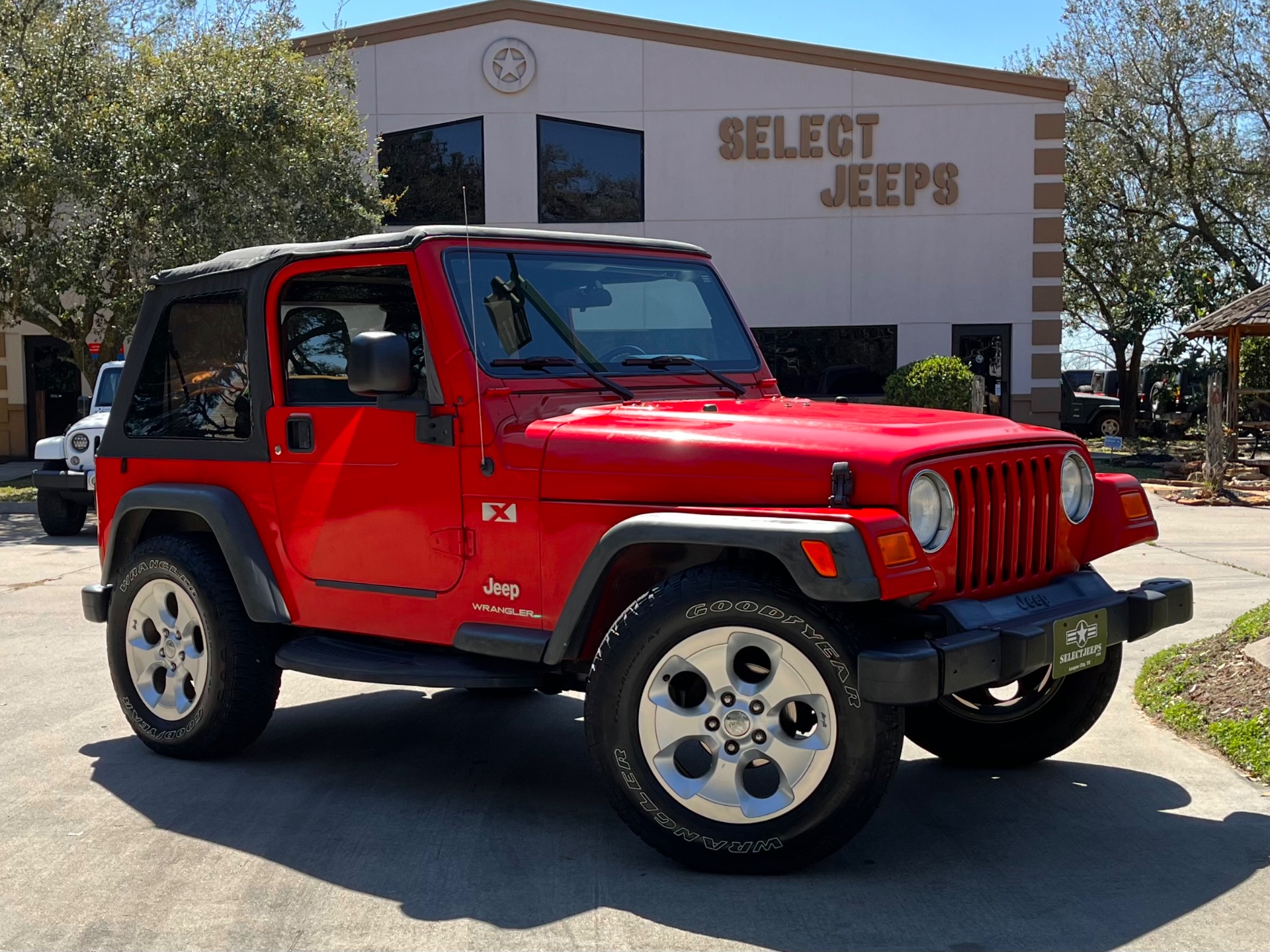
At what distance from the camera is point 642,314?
17.9ft

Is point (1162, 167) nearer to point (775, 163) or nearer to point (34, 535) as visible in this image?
point (775, 163)

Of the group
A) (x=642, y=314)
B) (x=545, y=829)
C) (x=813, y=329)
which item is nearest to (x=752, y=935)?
(x=545, y=829)

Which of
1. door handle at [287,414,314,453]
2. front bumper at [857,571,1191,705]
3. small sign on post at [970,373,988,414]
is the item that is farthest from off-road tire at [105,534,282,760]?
small sign on post at [970,373,988,414]

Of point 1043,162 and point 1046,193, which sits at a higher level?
point 1043,162

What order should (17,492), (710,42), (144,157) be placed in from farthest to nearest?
1. (710,42)
2. (17,492)
3. (144,157)

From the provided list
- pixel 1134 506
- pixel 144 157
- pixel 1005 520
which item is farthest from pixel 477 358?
pixel 144 157

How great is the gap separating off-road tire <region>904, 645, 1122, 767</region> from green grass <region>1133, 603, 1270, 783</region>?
0.61 meters

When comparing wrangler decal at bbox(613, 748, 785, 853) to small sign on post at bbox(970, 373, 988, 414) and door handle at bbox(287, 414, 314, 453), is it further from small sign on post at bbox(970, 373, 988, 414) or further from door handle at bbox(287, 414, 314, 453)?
small sign on post at bbox(970, 373, 988, 414)

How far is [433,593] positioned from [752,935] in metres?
1.80

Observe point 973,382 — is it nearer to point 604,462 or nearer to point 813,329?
point 813,329

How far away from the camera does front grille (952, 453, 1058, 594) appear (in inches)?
164

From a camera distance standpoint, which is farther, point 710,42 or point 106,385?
point 710,42

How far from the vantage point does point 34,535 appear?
1463 centimetres

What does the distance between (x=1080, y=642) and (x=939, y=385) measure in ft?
54.3
